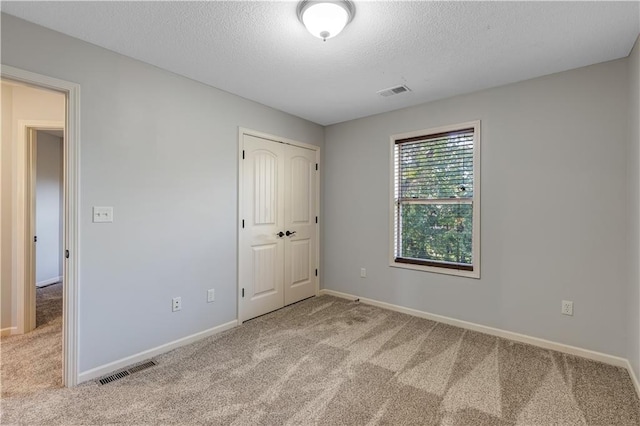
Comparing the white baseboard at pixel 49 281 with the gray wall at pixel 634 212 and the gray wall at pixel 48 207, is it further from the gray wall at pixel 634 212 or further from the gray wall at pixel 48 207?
the gray wall at pixel 634 212

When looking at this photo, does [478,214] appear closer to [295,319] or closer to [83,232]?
[295,319]

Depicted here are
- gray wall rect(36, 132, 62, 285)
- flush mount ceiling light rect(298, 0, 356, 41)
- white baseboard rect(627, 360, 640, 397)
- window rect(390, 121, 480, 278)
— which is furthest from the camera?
gray wall rect(36, 132, 62, 285)

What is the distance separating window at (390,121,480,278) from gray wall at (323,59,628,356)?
3.8 inches

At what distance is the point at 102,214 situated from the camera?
7.45 ft

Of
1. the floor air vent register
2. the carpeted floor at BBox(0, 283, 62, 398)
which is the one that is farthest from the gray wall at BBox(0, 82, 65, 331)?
the floor air vent register

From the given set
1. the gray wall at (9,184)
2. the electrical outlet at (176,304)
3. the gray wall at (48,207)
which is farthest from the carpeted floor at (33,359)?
the gray wall at (48,207)

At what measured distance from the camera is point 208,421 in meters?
1.75

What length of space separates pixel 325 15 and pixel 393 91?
1489mm

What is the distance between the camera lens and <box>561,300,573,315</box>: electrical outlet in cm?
258

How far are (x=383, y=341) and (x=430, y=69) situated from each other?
2485mm

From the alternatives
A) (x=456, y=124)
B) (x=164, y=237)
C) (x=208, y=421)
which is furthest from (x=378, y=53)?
(x=208, y=421)

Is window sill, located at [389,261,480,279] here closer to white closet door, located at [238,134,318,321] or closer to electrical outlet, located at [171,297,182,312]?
white closet door, located at [238,134,318,321]

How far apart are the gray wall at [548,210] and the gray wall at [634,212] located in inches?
4.9

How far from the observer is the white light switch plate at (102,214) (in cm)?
224
